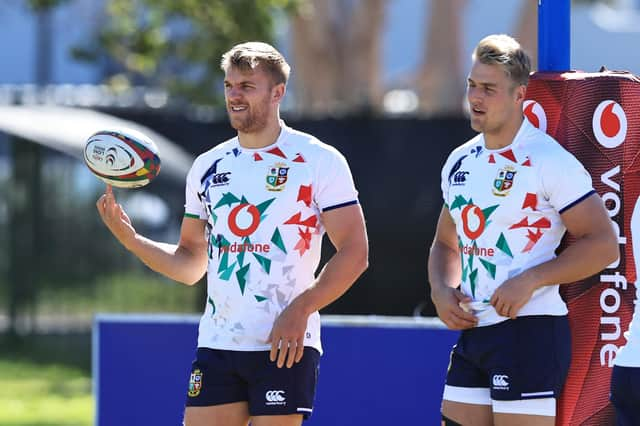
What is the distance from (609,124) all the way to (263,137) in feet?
4.46

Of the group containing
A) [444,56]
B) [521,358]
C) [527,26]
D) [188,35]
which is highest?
[527,26]

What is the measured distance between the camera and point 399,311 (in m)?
12.4

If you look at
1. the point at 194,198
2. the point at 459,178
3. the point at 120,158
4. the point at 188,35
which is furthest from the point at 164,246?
the point at 188,35

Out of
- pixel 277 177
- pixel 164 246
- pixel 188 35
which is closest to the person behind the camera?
pixel 277 177

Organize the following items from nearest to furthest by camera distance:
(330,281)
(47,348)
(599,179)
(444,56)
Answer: (330,281), (599,179), (47,348), (444,56)

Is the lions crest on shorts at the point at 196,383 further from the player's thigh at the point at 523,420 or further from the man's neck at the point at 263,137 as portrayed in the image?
the player's thigh at the point at 523,420

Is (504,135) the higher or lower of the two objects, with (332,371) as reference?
higher

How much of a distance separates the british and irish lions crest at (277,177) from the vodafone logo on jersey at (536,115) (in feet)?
3.24

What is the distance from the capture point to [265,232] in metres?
4.68

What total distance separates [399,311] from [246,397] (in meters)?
7.72

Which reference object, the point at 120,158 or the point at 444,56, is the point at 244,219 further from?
the point at 444,56

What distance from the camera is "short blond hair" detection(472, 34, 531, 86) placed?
450 centimetres

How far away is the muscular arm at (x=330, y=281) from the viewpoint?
457 cm

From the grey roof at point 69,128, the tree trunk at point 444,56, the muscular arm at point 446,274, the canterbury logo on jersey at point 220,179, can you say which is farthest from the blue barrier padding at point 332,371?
the tree trunk at point 444,56
